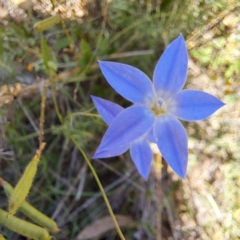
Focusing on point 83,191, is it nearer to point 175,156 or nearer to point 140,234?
point 140,234

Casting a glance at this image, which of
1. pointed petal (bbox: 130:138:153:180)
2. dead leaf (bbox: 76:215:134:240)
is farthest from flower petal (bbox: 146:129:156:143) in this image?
Result: dead leaf (bbox: 76:215:134:240)

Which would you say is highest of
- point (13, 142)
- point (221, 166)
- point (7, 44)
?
point (7, 44)

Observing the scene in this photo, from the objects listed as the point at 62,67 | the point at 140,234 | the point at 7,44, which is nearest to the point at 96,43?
the point at 62,67

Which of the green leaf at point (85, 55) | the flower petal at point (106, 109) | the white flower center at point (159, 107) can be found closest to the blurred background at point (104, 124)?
the green leaf at point (85, 55)

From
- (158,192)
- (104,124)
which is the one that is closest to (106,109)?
(104,124)

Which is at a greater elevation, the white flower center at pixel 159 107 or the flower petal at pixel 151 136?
the white flower center at pixel 159 107

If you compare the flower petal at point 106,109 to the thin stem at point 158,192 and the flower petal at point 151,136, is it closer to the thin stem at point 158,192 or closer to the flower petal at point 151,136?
the flower petal at point 151,136
